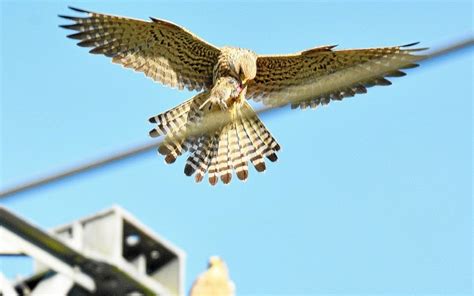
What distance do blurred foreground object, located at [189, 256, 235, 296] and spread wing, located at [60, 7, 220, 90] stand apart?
5.90ft

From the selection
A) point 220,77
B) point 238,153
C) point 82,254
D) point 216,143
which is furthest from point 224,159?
point 82,254

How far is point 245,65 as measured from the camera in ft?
41.7

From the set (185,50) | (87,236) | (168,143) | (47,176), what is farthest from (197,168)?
(47,176)

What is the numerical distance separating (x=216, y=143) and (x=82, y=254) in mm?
6295

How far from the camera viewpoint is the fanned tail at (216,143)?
12625mm

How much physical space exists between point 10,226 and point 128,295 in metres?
0.67

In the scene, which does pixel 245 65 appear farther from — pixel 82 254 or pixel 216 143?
pixel 82 254

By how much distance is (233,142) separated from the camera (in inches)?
507

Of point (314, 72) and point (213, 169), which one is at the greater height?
point (314, 72)

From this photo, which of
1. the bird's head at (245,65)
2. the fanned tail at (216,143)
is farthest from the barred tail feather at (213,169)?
the bird's head at (245,65)

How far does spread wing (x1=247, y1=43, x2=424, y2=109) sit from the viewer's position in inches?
500

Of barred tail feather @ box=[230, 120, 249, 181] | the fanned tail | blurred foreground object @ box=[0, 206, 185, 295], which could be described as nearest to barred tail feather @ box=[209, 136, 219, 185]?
the fanned tail

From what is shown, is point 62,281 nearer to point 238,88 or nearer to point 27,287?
point 27,287

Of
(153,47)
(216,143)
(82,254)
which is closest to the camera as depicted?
(82,254)
